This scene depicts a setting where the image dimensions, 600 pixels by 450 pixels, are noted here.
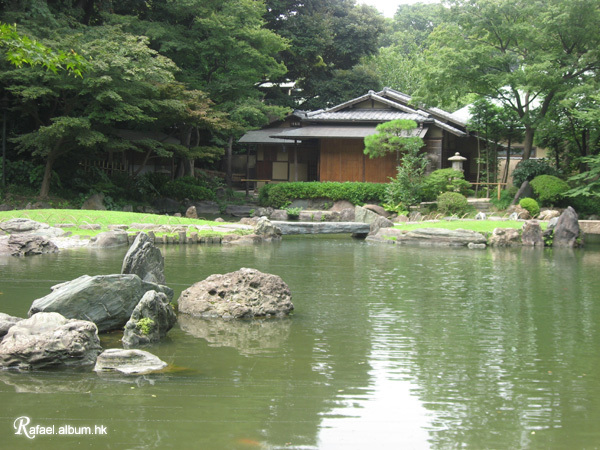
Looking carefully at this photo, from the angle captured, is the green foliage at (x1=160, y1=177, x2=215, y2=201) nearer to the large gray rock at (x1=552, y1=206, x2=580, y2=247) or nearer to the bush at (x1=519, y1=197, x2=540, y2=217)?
the bush at (x1=519, y1=197, x2=540, y2=217)

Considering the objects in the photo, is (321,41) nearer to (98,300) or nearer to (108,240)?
(108,240)

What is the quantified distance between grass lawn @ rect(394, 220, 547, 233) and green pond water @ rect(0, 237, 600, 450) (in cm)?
926

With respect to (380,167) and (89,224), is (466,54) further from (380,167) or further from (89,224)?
(89,224)

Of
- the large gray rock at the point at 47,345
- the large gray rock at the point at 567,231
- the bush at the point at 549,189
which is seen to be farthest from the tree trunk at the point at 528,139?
the large gray rock at the point at 47,345

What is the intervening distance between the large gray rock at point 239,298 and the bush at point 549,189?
18.5m

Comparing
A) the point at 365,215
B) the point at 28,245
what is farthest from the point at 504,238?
the point at 28,245

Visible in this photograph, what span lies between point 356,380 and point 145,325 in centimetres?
277

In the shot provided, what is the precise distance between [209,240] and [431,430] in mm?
14688

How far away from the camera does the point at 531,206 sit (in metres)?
23.4

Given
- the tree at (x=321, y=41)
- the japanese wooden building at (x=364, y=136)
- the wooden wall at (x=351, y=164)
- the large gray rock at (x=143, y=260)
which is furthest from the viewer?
the tree at (x=321, y=41)

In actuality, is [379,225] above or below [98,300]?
above

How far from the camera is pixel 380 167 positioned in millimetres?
30781

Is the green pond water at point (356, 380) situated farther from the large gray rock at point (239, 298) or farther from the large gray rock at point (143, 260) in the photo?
the large gray rock at point (143, 260)

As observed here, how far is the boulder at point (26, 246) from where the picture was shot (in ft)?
49.4
